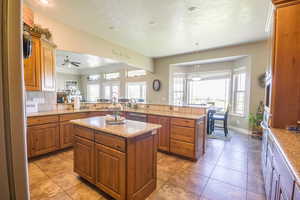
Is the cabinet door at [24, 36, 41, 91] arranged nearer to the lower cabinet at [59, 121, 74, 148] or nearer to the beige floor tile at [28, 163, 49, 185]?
the lower cabinet at [59, 121, 74, 148]

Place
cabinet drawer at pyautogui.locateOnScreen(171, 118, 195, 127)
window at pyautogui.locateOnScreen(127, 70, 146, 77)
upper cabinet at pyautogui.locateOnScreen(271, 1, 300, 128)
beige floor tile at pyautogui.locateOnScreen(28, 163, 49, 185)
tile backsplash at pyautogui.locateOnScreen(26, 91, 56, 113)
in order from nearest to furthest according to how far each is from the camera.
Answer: upper cabinet at pyautogui.locateOnScreen(271, 1, 300, 128)
beige floor tile at pyautogui.locateOnScreen(28, 163, 49, 185)
cabinet drawer at pyautogui.locateOnScreen(171, 118, 195, 127)
tile backsplash at pyautogui.locateOnScreen(26, 91, 56, 113)
window at pyautogui.locateOnScreen(127, 70, 146, 77)

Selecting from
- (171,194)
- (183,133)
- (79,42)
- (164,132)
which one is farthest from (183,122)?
(79,42)

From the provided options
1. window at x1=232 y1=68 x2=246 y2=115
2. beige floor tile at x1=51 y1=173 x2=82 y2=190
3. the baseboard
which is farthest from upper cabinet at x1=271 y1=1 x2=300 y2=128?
window at x1=232 y1=68 x2=246 y2=115

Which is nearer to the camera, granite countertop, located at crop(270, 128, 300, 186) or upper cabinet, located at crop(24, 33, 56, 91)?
granite countertop, located at crop(270, 128, 300, 186)

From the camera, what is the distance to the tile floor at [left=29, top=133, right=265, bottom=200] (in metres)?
1.83

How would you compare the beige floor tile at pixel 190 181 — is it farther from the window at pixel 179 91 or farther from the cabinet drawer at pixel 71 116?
the window at pixel 179 91

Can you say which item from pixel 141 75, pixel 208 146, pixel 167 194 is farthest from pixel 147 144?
pixel 141 75

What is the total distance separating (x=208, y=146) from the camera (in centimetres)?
361

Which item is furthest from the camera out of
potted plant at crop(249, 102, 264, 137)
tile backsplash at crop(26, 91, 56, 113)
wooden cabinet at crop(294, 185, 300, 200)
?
potted plant at crop(249, 102, 264, 137)

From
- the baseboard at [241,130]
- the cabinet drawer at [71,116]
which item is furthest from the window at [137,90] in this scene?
the baseboard at [241,130]

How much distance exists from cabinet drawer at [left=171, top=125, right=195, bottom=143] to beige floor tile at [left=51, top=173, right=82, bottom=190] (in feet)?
6.13

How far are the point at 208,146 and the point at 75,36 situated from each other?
453cm

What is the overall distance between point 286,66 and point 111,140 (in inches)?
85.1

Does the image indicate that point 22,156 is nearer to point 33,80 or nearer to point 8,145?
point 8,145
